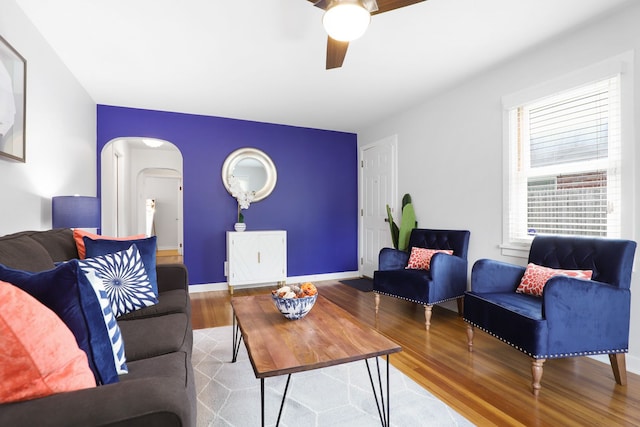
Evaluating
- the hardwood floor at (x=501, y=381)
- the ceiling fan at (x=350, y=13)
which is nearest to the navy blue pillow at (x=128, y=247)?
the hardwood floor at (x=501, y=381)

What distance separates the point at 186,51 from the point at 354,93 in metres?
1.75

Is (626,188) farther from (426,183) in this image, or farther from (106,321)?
(106,321)

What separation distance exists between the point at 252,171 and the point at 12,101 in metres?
2.84

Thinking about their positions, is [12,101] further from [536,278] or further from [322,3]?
[536,278]

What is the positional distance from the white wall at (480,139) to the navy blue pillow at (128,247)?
9.34 feet

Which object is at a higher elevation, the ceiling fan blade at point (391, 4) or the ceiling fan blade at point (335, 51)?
the ceiling fan blade at point (391, 4)

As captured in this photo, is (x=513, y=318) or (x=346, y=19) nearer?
(x=346, y=19)

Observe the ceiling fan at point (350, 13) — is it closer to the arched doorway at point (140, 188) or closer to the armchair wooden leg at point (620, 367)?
the armchair wooden leg at point (620, 367)

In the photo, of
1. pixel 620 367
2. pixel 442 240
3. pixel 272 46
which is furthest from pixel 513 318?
pixel 272 46

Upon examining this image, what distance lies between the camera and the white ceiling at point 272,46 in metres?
2.04

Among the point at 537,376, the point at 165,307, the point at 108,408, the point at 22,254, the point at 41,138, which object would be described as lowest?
the point at 537,376

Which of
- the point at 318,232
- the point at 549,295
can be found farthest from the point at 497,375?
the point at 318,232

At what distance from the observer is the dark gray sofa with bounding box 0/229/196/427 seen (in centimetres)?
65

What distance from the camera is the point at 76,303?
33.9 inches
